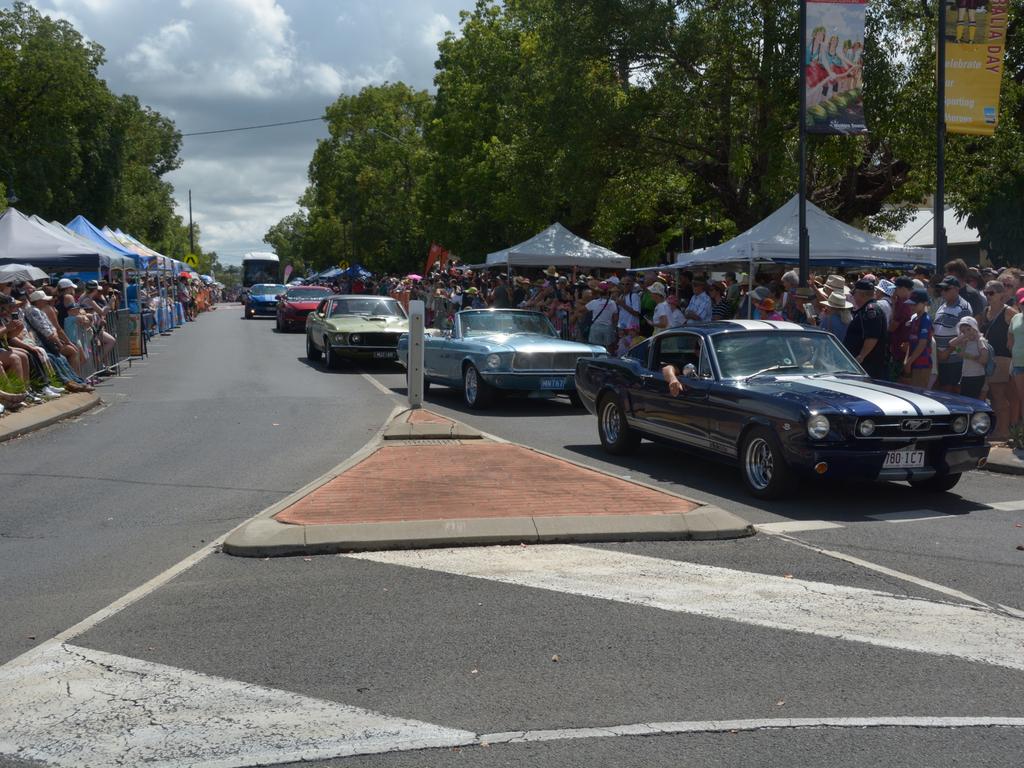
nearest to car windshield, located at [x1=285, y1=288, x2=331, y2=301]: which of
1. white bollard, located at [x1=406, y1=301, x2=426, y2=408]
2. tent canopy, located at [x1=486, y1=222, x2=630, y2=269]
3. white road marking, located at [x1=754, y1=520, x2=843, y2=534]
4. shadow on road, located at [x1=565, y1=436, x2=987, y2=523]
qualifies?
tent canopy, located at [x1=486, y1=222, x2=630, y2=269]

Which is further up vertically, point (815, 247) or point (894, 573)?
point (815, 247)

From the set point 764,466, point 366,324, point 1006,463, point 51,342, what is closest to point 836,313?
point 1006,463

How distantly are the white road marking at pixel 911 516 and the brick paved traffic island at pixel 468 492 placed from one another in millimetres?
1533

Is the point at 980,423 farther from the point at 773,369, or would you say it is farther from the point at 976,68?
the point at 976,68

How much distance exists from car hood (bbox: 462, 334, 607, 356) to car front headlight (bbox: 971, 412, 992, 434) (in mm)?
6598

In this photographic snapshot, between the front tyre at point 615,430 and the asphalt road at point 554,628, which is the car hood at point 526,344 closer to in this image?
the front tyre at point 615,430

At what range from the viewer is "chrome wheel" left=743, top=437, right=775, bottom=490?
8.94 meters

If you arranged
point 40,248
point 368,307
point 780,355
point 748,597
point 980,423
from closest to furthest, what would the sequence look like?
point 748,597
point 980,423
point 780,355
point 40,248
point 368,307

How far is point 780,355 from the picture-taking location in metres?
10.0

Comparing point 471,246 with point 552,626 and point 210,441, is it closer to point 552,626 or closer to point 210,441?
point 210,441

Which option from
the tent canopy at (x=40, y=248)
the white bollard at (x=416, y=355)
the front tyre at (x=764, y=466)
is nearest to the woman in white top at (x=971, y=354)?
the front tyre at (x=764, y=466)

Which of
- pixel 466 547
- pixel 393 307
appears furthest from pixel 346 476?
pixel 393 307

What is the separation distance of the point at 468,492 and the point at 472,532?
1.21m

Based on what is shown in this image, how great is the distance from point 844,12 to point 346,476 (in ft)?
34.9
